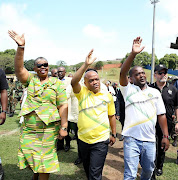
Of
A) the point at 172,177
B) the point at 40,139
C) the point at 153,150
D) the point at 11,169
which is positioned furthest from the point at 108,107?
the point at 11,169

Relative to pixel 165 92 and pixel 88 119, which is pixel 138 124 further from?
pixel 165 92

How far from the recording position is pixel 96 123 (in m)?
2.90

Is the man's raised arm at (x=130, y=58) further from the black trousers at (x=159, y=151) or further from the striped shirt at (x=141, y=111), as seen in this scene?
the black trousers at (x=159, y=151)

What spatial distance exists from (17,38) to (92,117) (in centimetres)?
158

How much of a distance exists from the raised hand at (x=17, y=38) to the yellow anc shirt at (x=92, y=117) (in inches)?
43.6

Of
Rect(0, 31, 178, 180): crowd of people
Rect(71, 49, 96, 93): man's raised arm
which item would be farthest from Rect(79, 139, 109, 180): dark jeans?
Rect(71, 49, 96, 93): man's raised arm

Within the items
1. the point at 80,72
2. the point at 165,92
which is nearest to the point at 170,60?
the point at 165,92

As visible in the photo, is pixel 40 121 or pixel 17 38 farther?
pixel 40 121

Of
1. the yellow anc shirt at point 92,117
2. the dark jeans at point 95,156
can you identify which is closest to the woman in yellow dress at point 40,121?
the yellow anc shirt at point 92,117

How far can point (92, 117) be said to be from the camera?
2.90 m

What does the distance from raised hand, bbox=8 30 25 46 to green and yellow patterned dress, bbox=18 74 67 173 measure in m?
0.56

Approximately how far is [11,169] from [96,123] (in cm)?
239

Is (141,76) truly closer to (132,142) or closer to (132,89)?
(132,89)

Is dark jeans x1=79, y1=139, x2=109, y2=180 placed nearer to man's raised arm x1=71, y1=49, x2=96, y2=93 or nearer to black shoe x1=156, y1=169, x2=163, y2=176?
man's raised arm x1=71, y1=49, x2=96, y2=93
